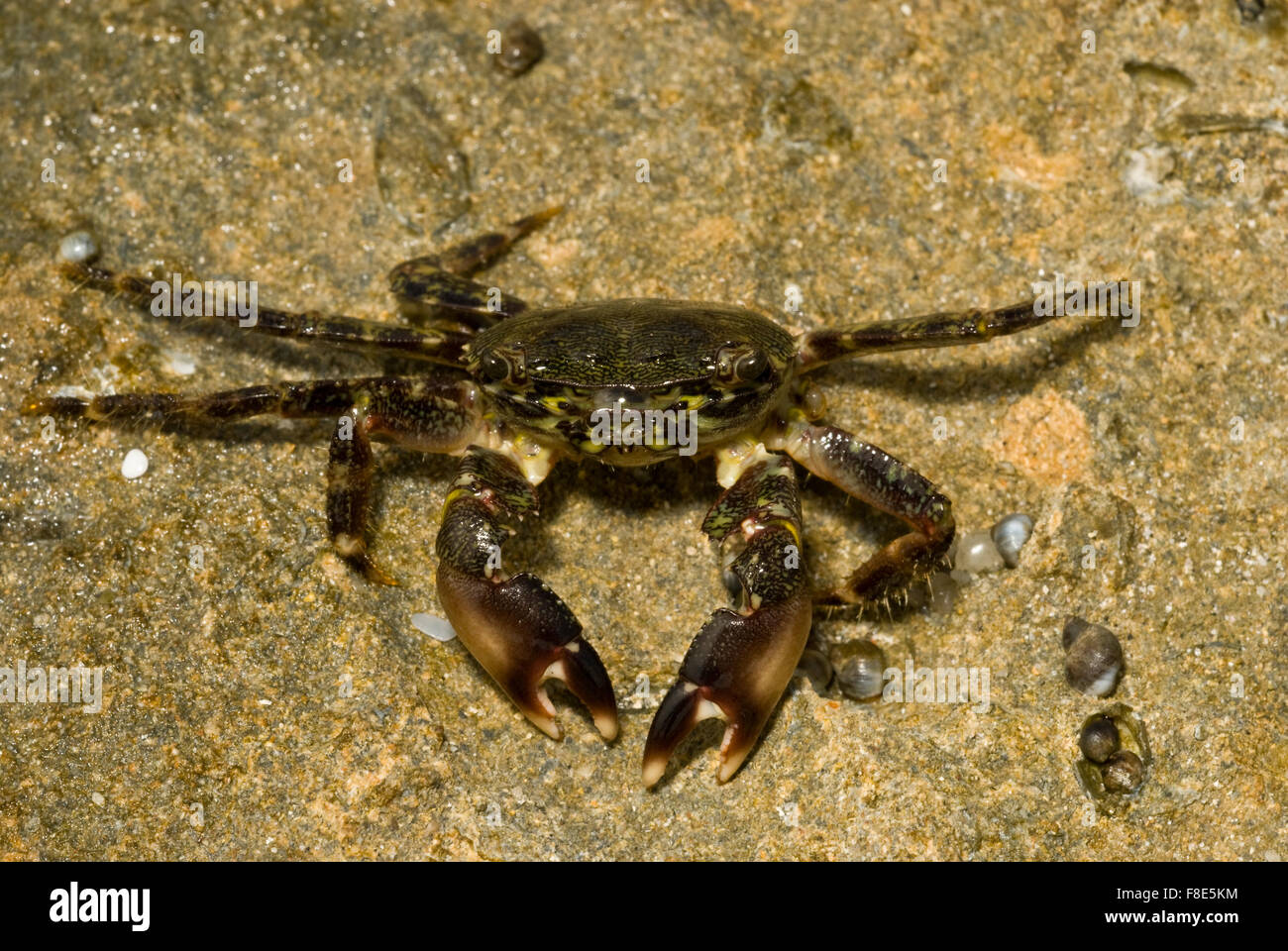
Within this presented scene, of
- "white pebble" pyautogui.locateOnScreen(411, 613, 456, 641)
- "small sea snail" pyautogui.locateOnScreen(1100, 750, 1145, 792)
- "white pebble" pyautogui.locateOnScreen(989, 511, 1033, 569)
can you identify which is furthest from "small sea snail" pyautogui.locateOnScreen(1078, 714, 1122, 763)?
"white pebble" pyautogui.locateOnScreen(411, 613, 456, 641)

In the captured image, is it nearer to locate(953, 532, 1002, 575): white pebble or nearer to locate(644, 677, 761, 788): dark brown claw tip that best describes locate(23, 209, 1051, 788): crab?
locate(644, 677, 761, 788): dark brown claw tip

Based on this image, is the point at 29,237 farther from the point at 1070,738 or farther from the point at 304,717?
the point at 1070,738

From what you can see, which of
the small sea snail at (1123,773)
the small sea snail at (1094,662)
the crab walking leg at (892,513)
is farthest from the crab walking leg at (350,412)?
the small sea snail at (1123,773)

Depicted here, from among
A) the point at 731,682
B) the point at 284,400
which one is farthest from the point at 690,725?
the point at 284,400

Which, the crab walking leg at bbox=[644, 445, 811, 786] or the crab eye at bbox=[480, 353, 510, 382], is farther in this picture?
the crab eye at bbox=[480, 353, 510, 382]

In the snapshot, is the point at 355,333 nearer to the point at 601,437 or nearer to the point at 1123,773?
the point at 601,437
